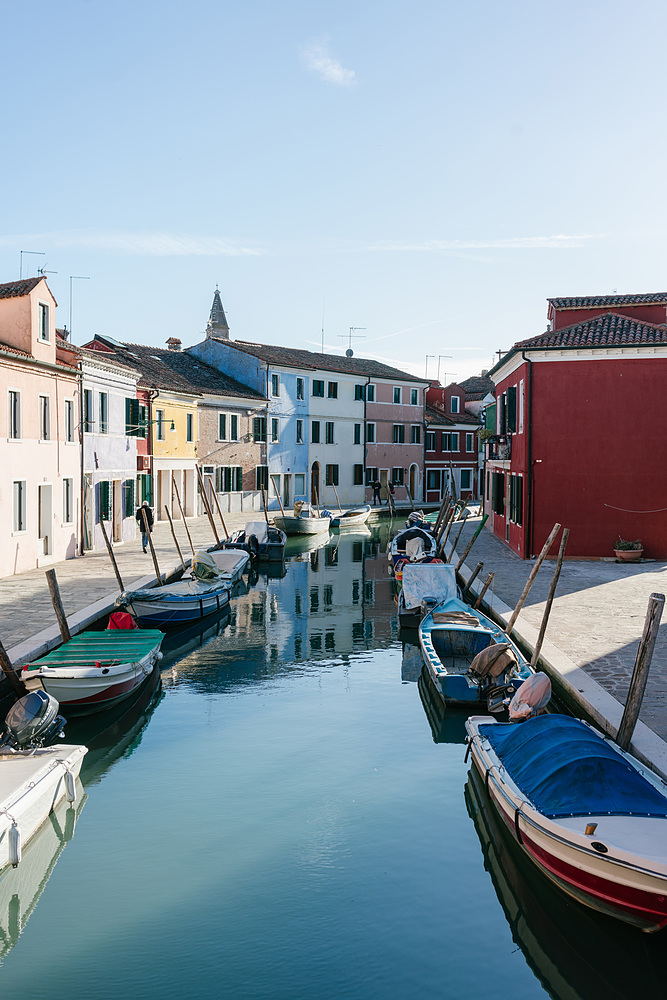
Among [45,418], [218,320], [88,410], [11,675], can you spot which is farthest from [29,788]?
[218,320]

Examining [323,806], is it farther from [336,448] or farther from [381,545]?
[336,448]

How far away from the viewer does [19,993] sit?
6.38m

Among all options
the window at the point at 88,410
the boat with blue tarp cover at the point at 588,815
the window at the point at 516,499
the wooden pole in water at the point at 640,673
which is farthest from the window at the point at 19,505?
the wooden pole in water at the point at 640,673

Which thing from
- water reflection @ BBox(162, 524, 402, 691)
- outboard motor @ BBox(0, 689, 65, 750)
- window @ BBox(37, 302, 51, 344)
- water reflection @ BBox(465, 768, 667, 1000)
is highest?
window @ BBox(37, 302, 51, 344)

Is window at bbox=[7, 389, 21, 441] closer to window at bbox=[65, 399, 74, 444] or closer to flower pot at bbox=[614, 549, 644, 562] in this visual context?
window at bbox=[65, 399, 74, 444]

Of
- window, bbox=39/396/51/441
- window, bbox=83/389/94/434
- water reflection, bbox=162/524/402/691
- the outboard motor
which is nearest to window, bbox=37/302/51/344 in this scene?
window, bbox=39/396/51/441

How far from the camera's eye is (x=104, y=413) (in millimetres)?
27828

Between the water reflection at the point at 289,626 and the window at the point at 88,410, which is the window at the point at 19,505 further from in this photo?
the water reflection at the point at 289,626

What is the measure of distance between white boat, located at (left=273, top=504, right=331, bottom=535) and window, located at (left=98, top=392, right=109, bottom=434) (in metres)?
10.9

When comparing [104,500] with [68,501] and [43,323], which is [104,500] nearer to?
[68,501]

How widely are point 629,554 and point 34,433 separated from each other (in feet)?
55.4

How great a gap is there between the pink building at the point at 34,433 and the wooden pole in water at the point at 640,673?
16053 millimetres

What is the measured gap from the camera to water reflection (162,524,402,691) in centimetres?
1605

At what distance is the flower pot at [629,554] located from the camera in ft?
75.4
